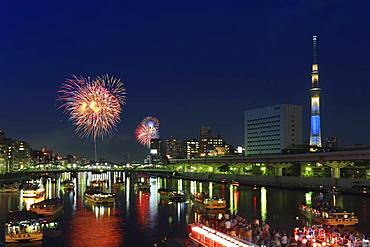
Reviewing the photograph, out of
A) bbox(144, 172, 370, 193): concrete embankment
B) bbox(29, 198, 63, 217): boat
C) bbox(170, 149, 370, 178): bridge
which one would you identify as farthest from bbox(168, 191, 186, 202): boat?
bbox(170, 149, 370, 178): bridge

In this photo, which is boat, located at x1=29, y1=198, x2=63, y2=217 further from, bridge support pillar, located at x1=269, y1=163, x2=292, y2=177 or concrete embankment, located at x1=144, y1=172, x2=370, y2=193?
bridge support pillar, located at x1=269, y1=163, x2=292, y2=177

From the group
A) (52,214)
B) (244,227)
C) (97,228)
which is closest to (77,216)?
(52,214)

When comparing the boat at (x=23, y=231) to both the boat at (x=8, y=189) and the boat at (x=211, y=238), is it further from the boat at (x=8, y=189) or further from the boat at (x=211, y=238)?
the boat at (x=8, y=189)

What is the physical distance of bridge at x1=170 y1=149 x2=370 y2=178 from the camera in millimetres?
105938

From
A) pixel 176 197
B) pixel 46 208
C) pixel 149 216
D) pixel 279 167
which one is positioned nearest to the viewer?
pixel 149 216

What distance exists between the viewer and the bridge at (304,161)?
348ft

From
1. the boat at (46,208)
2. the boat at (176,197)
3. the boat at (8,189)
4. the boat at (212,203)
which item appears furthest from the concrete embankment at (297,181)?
the boat at (8,189)

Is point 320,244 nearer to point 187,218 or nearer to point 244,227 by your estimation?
point 244,227

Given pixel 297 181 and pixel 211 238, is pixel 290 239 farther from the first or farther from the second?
pixel 297 181

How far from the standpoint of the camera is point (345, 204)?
80.8m

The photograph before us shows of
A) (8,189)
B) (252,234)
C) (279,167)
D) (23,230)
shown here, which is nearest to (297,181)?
(279,167)

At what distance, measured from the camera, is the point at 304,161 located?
126312 mm

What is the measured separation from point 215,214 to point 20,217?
31.8m

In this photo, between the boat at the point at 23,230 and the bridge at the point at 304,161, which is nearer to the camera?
the boat at the point at 23,230
